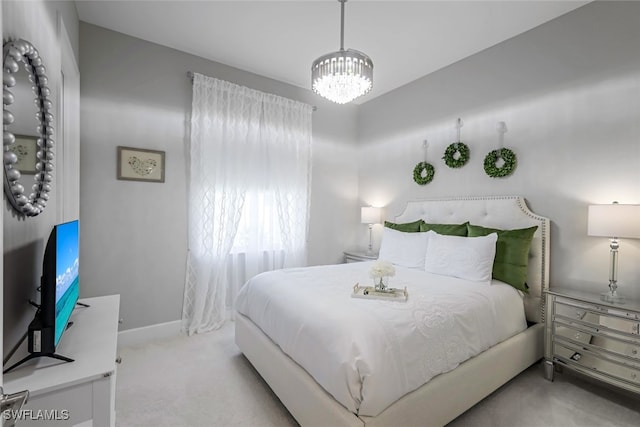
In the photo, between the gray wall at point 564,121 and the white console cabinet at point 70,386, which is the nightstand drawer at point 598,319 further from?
the white console cabinet at point 70,386

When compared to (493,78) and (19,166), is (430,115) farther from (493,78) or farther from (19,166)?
(19,166)

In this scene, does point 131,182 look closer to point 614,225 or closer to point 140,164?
point 140,164

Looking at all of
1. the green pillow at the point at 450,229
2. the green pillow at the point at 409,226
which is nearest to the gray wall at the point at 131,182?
the green pillow at the point at 409,226

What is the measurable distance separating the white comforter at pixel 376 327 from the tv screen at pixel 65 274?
3.60 feet

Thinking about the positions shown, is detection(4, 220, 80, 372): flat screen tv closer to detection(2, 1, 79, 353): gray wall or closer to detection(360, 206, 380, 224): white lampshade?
detection(2, 1, 79, 353): gray wall

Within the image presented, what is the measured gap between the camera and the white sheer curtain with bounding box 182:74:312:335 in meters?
3.10

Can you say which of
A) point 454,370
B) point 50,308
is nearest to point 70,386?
point 50,308

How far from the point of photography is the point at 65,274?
1401 millimetres

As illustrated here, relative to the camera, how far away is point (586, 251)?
236 cm

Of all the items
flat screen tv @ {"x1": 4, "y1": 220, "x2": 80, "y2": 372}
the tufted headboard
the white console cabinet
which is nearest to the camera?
the white console cabinet

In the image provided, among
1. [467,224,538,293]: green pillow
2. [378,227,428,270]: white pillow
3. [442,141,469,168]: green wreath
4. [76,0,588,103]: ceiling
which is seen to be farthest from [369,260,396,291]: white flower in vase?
[76,0,588,103]: ceiling

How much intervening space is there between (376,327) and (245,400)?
1.13 m

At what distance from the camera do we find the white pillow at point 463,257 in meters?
2.43

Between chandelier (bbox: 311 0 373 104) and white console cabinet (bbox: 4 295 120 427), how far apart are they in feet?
6.37
